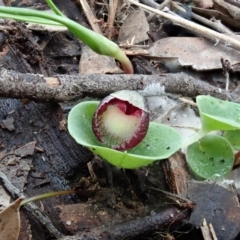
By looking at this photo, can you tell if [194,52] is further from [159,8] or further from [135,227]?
[135,227]

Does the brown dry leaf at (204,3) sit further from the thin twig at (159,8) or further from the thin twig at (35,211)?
the thin twig at (35,211)

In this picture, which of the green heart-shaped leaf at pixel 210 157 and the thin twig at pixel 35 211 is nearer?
the thin twig at pixel 35 211

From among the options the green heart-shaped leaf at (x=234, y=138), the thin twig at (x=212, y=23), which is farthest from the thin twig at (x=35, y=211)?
the thin twig at (x=212, y=23)

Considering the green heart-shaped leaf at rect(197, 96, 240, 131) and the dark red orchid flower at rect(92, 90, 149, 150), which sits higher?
the dark red orchid flower at rect(92, 90, 149, 150)

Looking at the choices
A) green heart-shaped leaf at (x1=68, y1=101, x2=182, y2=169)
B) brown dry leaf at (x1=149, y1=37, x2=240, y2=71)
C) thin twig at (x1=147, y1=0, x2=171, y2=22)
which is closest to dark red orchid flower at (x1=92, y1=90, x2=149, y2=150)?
green heart-shaped leaf at (x1=68, y1=101, x2=182, y2=169)

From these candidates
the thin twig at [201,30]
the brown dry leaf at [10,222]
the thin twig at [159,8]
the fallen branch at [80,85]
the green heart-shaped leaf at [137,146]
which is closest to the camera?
the brown dry leaf at [10,222]

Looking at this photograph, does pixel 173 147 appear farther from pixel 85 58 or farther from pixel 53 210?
pixel 85 58

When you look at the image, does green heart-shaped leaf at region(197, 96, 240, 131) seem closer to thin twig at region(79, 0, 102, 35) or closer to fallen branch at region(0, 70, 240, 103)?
fallen branch at region(0, 70, 240, 103)
